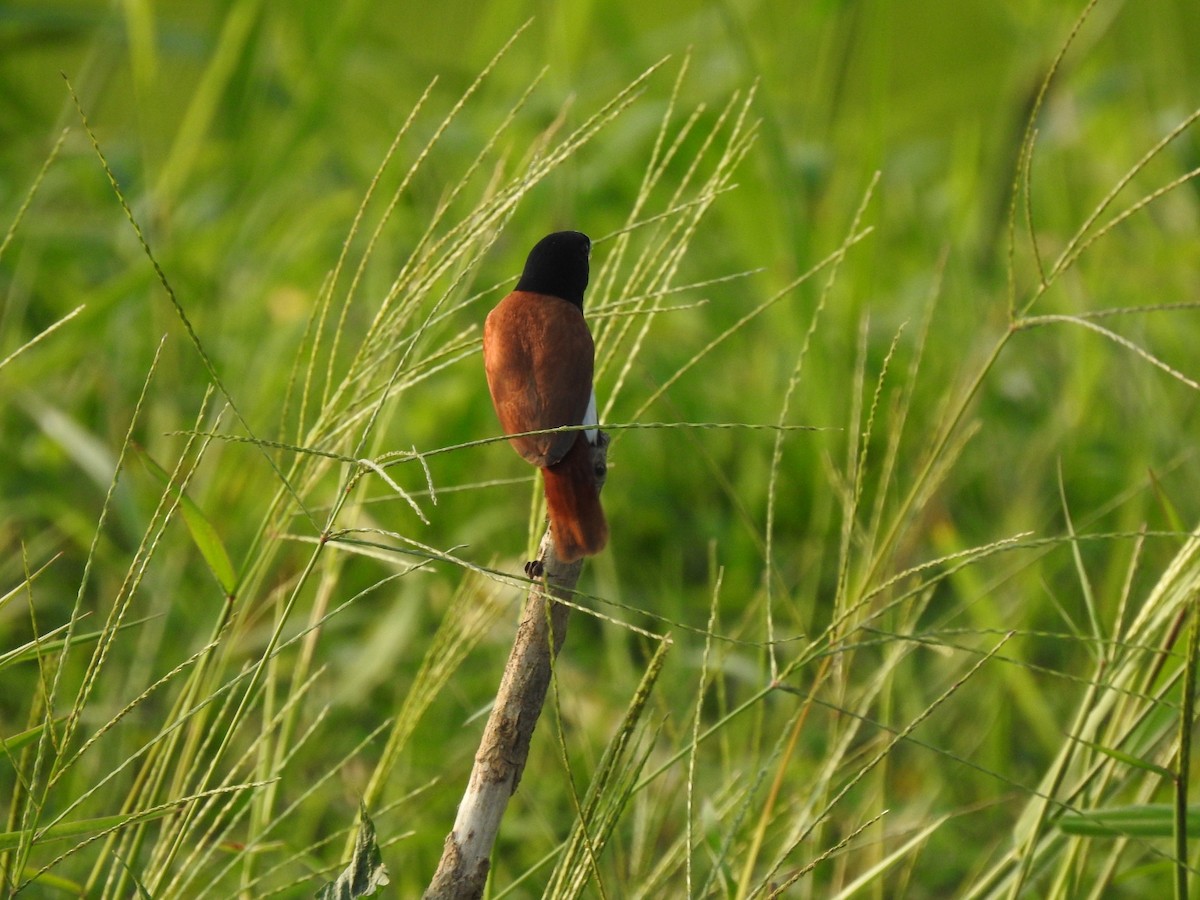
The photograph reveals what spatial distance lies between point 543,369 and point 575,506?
120 millimetres

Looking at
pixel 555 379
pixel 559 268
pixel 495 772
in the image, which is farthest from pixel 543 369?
pixel 495 772

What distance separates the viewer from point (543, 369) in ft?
3.14

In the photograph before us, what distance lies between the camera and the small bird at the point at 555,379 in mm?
885

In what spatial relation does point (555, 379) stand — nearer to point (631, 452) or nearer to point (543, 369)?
point (543, 369)

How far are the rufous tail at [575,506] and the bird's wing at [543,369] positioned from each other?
0.04m

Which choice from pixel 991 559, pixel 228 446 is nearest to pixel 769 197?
pixel 991 559

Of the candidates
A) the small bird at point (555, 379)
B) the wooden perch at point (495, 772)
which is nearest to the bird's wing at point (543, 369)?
the small bird at point (555, 379)

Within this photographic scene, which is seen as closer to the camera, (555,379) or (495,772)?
(495,772)

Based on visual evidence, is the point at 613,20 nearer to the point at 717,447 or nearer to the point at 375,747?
the point at 717,447

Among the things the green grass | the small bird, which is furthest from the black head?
the green grass

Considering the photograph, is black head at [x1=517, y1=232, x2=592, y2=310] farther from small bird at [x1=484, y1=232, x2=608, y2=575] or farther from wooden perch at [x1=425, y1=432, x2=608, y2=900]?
wooden perch at [x1=425, y1=432, x2=608, y2=900]

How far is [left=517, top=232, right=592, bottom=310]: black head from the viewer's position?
3.39 ft

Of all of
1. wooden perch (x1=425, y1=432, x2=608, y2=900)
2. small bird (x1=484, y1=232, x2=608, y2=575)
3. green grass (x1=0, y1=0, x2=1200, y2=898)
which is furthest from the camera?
green grass (x1=0, y1=0, x2=1200, y2=898)

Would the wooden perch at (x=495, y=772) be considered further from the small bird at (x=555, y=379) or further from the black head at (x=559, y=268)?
the black head at (x=559, y=268)
